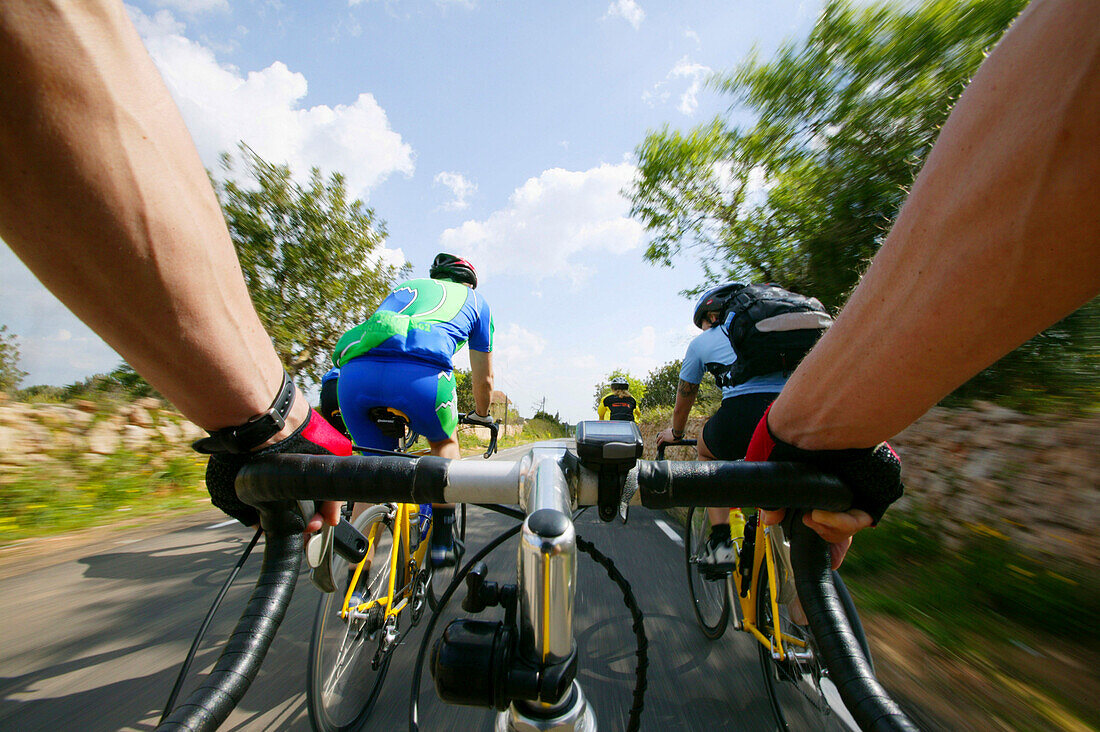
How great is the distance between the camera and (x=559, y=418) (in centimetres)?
6531

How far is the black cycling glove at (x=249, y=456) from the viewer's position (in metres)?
0.79

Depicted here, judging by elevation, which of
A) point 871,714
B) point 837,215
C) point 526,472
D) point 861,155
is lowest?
point 871,714

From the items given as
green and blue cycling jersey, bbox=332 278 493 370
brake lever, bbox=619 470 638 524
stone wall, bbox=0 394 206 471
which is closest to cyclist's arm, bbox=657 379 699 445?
green and blue cycling jersey, bbox=332 278 493 370

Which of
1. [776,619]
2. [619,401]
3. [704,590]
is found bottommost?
[704,590]

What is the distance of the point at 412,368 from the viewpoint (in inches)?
93.8

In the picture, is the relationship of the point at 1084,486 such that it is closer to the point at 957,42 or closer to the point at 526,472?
the point at 526,472

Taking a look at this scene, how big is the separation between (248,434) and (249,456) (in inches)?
2.6

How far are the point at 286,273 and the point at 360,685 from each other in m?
12.8

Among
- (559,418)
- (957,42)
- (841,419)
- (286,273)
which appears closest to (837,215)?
(957,42)

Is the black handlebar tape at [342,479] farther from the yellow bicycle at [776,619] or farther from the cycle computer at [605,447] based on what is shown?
the yellow bicycle at [776,619]

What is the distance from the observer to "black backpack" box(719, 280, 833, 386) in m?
2.17

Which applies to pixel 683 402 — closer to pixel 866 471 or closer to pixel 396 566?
pixel 396 566

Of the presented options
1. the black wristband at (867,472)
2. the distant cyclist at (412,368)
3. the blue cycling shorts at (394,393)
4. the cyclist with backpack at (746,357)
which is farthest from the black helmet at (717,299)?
the black wristband at (867,472)

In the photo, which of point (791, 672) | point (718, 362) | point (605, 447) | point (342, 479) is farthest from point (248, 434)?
point (718, 362)
